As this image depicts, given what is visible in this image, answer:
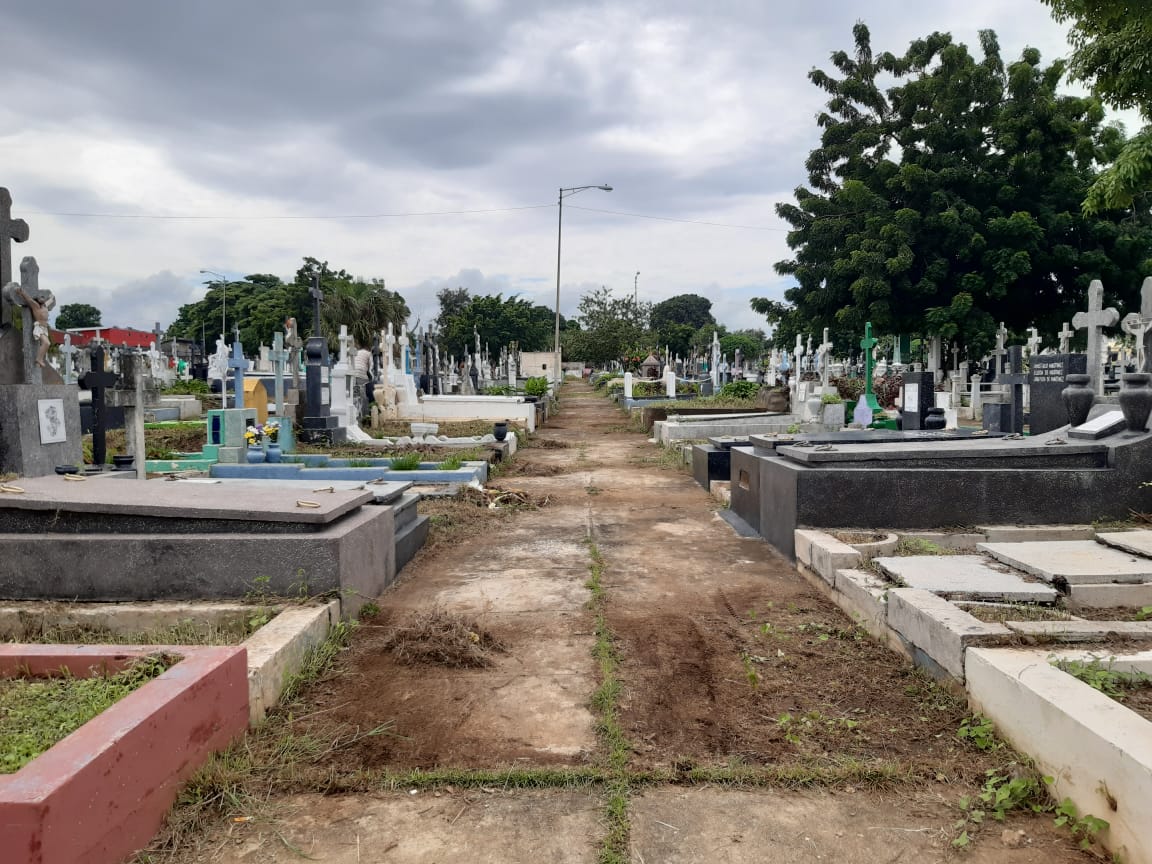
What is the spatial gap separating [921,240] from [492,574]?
74.2 feet

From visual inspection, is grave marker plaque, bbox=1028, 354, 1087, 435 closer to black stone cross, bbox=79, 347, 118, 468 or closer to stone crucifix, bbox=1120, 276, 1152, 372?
stone crucifix, bbox=1120, 276, 1152, 372

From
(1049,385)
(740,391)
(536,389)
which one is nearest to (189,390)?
(536,389)

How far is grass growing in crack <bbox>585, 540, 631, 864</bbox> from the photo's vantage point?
2326 mm

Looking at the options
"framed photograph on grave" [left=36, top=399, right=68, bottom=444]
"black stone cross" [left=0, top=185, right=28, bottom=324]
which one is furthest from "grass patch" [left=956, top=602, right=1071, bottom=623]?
"black stone cross" [left=0, top=185, right=28, bottom=324]

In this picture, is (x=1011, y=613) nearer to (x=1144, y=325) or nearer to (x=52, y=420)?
(x=52, y=420)

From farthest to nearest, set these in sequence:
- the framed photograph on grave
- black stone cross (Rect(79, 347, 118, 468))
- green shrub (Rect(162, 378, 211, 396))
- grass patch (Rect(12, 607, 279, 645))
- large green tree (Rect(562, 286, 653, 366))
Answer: large green tree (Rect(562, 286, 653, 366)), green shrub (Rect(162, 378, 211, 396)), black stone cross (Rect(79, 347, 118, 468)), the framed photograph on grave, grass patch (Rect(12, 607, 279, 645))

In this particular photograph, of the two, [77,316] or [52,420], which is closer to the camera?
[52,420]

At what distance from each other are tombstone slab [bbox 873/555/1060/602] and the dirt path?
16.1 inches

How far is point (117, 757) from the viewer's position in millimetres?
2137

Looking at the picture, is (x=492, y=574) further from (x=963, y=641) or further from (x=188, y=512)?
(x=963, y=641)

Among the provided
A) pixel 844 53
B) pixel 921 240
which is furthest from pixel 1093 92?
pixel 844 53

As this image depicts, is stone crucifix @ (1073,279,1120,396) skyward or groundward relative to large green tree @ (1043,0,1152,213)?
groundward

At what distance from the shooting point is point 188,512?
3.99m

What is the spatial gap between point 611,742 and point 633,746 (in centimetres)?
8
